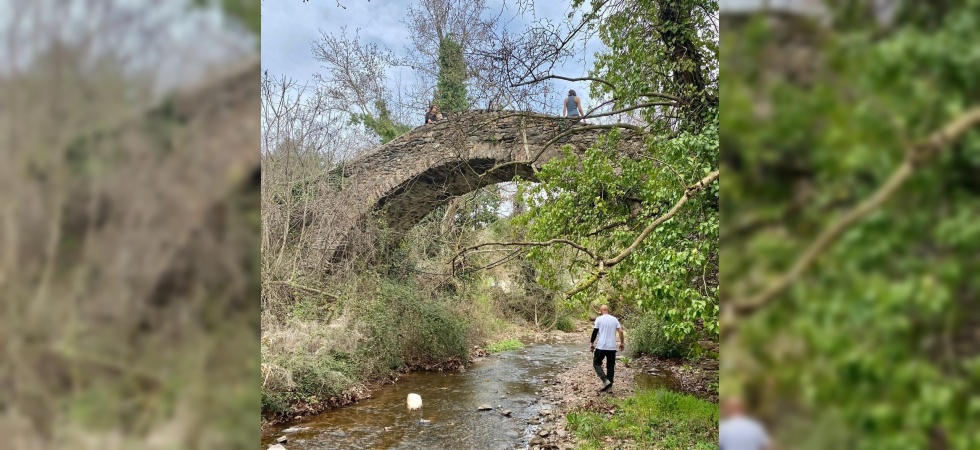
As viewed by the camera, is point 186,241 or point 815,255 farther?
point 186,241

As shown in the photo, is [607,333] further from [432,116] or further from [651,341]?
[432,116]

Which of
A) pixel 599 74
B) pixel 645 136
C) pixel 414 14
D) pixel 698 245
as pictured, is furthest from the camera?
pixel 414 14

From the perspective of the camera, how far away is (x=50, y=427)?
816 mm

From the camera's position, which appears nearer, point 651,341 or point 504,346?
point 651,341

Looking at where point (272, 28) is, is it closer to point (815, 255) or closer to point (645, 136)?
point (645, 136)

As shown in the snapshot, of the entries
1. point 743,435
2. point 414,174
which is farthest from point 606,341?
point 743,435

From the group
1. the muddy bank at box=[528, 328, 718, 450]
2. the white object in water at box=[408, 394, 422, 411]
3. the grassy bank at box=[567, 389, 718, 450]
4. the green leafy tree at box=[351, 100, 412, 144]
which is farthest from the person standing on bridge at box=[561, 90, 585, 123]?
the green leafy tree at box=[351, 100, 412, 144]

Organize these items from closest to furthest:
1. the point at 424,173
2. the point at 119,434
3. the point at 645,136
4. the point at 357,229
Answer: the point at 119,434 → the point at 645,136 → the point at 357,229 → the point at 424,173

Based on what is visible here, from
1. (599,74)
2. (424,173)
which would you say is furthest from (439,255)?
(599,74)

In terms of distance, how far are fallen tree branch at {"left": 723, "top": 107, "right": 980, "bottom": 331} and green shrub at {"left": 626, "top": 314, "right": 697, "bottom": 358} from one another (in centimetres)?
844

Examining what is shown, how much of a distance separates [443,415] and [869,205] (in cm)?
619

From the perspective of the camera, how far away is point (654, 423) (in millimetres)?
5211

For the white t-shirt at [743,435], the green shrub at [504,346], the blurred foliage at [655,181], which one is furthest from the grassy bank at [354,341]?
the white t-shirt at [743,435]

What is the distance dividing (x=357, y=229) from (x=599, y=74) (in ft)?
15.5
